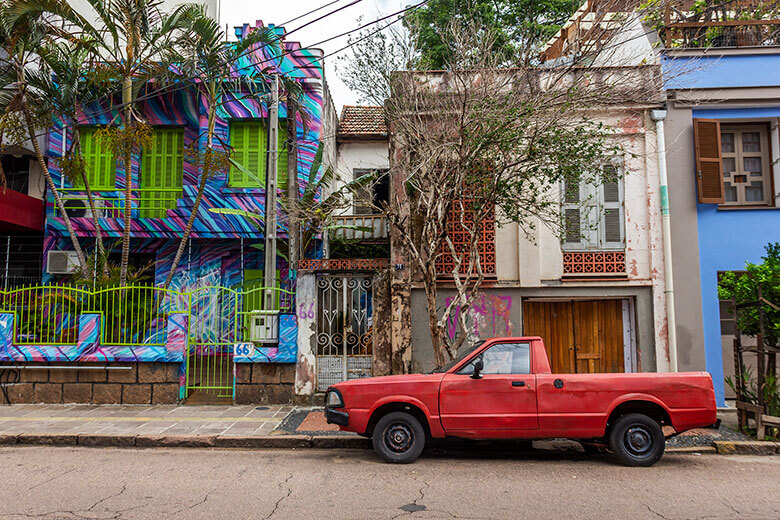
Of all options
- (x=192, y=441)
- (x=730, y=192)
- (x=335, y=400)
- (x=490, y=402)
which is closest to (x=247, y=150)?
(x=192, y=441)

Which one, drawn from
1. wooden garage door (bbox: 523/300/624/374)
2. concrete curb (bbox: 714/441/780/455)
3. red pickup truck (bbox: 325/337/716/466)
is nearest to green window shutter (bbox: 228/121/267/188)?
wooden garage door (bbox: 523/300/624/374)

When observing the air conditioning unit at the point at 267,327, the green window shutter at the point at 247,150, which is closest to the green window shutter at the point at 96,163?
the green window shutter at the point at 247,150

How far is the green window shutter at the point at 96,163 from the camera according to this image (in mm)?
15094

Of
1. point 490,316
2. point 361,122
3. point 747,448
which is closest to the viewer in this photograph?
point 747,448

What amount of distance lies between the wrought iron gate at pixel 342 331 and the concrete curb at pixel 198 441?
230cm

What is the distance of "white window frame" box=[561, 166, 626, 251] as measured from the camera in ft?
36.6

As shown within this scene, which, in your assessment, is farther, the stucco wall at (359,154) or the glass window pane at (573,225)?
the stucco wall at (359,154)

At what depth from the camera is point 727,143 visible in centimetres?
1145

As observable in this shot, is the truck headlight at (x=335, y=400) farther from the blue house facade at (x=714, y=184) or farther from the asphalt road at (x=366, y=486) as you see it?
the blue house facade at (x=714, y=184)

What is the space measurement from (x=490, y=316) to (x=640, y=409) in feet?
14.1

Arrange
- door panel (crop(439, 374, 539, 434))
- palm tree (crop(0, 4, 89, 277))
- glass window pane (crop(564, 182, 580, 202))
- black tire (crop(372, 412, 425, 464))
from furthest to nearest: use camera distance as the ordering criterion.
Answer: palm tree (crop(0, 4, 89, 277)), glass window pane (crop(564, 182, 580, 202)), black tire (crop(372, 412, 425, 464)), door panel (crop(439, 374, 539, 434))

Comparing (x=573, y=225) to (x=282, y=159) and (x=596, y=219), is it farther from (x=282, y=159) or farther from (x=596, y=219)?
(x=282, y=159)

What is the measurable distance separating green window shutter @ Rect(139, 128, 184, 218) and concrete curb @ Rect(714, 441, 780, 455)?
1345cm

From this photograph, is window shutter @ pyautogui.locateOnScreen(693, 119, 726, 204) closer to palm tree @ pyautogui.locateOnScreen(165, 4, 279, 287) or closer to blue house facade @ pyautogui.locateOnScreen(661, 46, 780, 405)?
blue house facade @ pyautogui.locateOnScreen(661, 46, 780, 405)
